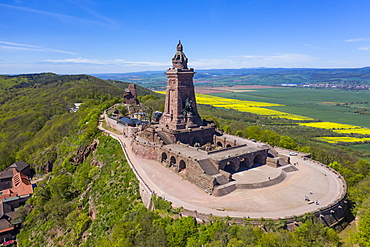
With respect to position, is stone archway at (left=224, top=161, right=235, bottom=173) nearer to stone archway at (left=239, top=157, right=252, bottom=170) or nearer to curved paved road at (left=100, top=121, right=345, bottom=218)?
stone archway at (left=239, top=157, right=252, bottom=170)

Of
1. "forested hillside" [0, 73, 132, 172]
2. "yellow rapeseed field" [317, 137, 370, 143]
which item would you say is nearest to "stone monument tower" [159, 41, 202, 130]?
"forested hillside" [0, 73, 132, 172]

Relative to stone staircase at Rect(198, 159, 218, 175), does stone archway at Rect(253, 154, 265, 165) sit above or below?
below

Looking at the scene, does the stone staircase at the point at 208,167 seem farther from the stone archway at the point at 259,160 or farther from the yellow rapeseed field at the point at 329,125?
the yellow rapeseed field at the point at 329,125

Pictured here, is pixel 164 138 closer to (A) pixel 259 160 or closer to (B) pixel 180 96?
(B) pixel 180 96

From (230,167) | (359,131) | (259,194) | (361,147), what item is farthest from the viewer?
(359,131)

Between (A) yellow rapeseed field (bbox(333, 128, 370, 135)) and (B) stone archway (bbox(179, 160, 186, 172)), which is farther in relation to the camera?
(A) yellow rapeseed field (bbox(333, 128, 370, 135))

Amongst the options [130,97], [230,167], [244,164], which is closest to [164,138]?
[230,167]

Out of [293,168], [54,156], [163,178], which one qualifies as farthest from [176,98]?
[54,156]

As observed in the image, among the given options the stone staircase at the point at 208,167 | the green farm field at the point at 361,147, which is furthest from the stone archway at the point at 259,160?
the green farm field at the point at 361,147

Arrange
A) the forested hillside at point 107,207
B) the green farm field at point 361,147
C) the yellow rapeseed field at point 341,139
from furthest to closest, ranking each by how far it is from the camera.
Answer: the yellow rapeseed field at point 341,139
the green farm field at point 361,147
the forested hillside at point 107,207
